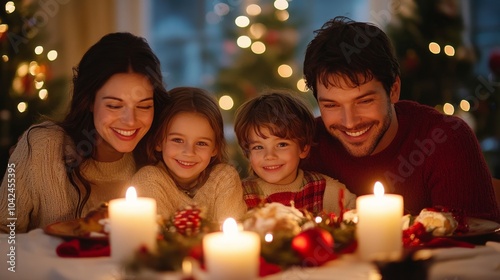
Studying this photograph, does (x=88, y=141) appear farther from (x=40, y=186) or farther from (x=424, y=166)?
(x=424, y=166)

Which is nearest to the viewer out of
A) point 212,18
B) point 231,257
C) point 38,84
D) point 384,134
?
point 231,257

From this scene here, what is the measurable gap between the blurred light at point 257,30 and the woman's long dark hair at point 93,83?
8.27 feet

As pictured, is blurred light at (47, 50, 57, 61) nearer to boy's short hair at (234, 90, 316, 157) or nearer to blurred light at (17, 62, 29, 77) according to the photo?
blurred light at (17, 62, 29, 77)

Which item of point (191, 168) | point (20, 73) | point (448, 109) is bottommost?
point (191, 168)

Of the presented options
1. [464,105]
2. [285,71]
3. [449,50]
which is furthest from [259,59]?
[464,105]

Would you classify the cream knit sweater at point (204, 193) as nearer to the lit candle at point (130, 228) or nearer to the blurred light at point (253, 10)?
the lit candle at point (130, 228)

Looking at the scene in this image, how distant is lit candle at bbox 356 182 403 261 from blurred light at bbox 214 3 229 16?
4.57m

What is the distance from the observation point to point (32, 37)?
396cm

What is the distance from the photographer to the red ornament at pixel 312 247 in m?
1.41

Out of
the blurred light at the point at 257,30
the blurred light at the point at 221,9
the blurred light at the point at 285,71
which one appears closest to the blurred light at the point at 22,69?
the blurred light at the point at 257,30

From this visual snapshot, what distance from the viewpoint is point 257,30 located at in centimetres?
485

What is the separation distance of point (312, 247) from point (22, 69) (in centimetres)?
298

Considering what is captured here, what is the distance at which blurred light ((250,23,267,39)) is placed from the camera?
15.9ft

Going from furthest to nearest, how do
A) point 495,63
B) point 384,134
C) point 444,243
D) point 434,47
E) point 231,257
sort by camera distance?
point 495,63
point 434,47
point 384,134
point 444,243
point 231,257
